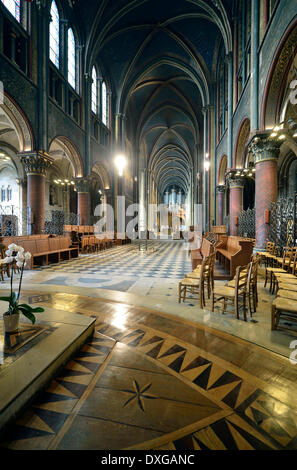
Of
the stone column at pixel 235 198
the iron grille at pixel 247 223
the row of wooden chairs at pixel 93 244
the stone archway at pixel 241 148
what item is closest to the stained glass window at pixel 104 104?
the row of wooden chairs at pixel 93 244

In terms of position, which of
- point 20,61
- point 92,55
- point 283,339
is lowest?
point 283,339

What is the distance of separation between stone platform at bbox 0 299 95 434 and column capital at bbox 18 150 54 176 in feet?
29.1

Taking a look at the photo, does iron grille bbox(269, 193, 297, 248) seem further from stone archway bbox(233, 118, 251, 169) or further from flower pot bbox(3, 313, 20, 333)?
flower pot bbox(3, 313, 20, 333)

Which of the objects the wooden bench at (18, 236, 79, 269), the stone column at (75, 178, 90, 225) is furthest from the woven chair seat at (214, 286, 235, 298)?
the stone column at (75, 178, 90, 225)

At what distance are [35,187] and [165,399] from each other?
1048 centimetres

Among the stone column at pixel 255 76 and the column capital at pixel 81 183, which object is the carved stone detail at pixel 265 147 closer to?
the stone column at pixel 255 76

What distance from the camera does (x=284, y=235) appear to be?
7.12 m

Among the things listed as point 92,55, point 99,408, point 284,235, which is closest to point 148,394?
point 99,408

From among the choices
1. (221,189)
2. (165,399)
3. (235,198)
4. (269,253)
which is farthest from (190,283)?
(221,189)

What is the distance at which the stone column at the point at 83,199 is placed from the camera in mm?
14180

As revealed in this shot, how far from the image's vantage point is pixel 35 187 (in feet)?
32.9

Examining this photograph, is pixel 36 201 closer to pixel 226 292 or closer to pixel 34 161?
pixel 34 161
